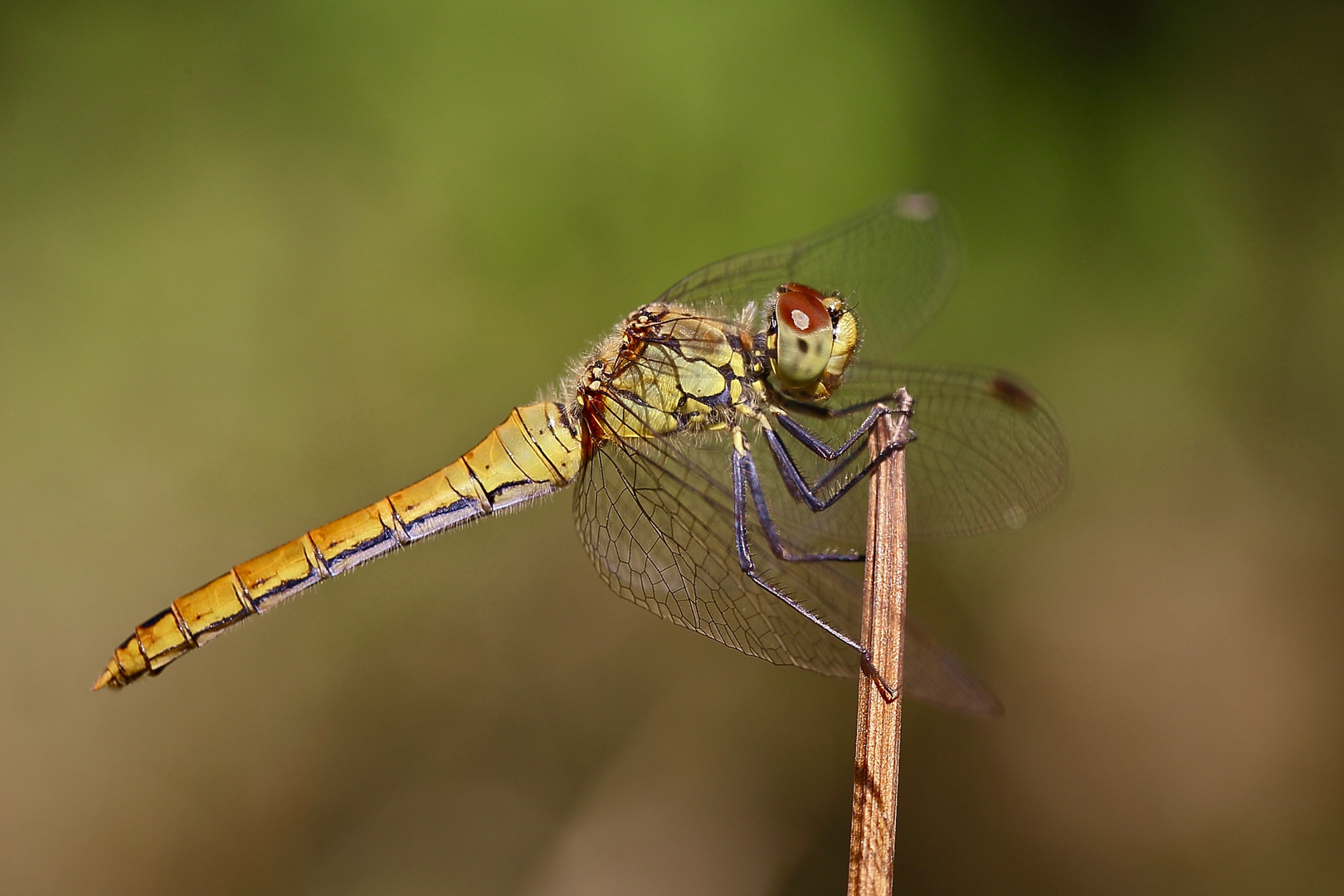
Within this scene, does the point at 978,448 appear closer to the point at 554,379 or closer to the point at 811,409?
the point at 811,409

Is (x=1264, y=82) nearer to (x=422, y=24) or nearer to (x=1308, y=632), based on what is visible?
(x=1308, y=632)

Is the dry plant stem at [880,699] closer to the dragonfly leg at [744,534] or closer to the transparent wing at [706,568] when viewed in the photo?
the dragonfly leg at [744,534]

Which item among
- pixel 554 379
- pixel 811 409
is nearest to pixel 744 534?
pixel 811 409

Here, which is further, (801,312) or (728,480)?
(728,480)

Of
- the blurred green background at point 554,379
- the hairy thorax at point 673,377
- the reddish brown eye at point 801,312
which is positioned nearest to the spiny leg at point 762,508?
the hairy thorax at point 673,377

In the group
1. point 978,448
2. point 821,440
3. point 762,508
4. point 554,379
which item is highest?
point 554,379

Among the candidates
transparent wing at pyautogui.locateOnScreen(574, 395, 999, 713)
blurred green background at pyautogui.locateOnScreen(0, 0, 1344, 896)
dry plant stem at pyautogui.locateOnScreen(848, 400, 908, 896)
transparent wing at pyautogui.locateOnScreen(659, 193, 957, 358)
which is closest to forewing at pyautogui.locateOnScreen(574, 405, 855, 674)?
transparent wing at pyautogui.locateOnScreen(574, 395, 999, 713)
